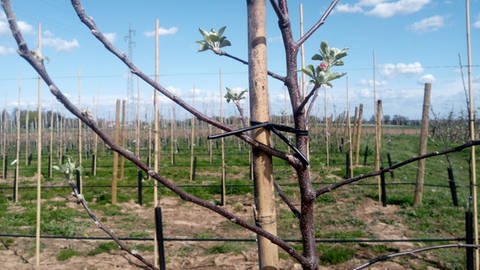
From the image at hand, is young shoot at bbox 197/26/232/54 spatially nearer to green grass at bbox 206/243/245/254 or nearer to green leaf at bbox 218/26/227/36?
green leaf at bbox 218/26/227/36

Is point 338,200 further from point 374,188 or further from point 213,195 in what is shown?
point 213,195

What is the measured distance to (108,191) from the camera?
11133 millimetres

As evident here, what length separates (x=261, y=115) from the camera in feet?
3.01

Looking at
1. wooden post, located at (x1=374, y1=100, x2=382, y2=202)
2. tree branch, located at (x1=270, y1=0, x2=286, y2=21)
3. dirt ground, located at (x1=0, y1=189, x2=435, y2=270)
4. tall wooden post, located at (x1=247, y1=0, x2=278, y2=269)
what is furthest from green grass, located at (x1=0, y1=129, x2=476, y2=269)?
tree branch, located at (x1=270, y1=0, x2=286, y2=21)

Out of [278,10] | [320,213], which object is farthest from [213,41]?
[320,213]

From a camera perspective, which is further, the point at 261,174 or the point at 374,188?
the point at 374,188

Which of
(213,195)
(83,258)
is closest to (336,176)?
(213,195)

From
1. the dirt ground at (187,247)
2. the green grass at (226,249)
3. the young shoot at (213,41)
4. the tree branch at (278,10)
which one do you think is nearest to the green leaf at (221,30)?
the young shoot at (213,41)

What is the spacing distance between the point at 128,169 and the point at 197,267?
10.7 metres

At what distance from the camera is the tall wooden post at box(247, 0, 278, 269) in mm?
895

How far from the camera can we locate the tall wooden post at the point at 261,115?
2.93 ft

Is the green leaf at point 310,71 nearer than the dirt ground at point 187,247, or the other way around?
the green leaf at point 310,71

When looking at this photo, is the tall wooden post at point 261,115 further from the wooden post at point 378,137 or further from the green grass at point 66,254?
the wooden post at point 378,137

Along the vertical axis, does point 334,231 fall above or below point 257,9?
below
